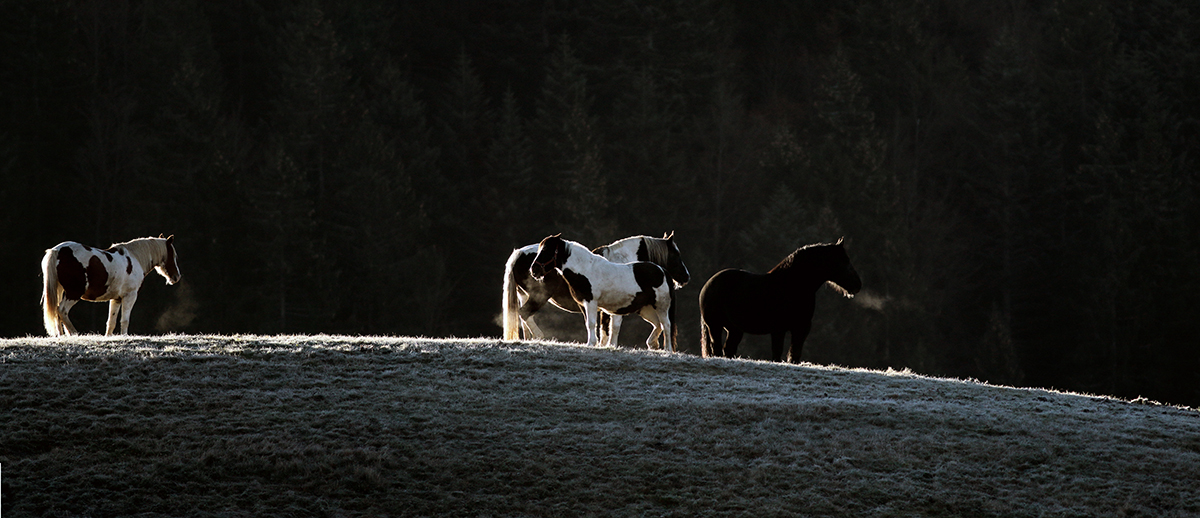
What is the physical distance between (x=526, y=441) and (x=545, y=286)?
21.5 ft

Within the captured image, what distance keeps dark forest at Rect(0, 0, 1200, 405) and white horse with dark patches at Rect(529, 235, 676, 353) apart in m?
28.4

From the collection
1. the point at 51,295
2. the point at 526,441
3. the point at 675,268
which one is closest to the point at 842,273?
the point at 675,268

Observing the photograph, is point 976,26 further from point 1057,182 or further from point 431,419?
point 431,419

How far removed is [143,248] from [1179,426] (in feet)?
47.8

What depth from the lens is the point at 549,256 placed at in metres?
16.3

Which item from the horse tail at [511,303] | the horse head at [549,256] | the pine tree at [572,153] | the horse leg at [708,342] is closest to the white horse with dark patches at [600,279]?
the horse head at [549,256]

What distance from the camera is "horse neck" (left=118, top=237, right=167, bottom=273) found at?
63.6 ft

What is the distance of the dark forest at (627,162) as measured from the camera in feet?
159

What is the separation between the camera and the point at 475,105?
204 ft

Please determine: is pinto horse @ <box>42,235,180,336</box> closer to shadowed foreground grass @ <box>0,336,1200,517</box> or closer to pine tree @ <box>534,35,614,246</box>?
shadowed foreground grass @ <box>0,336,1200,517</box>

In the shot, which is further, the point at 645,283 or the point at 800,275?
the point at 800,275

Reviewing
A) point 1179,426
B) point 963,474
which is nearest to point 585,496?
point 963,474

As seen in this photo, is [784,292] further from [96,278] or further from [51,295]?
[51,295]

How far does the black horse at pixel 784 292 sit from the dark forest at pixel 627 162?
27.6 meters
